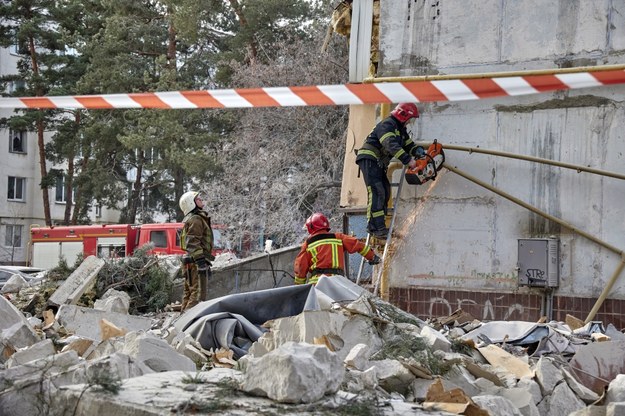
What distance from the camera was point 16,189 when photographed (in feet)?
164

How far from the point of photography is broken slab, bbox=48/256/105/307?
11.5 meters

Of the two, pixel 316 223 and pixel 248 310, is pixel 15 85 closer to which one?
pixel 316 223

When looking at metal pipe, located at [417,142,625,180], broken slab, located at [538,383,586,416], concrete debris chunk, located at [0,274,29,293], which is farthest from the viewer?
concrete debris chunk, located at [0,274,29,293]

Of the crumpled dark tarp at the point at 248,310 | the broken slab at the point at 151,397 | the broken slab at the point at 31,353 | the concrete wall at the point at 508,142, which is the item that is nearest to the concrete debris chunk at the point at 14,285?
the concrete wall at the point at 508,142

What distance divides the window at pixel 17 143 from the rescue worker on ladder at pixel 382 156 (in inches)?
1657

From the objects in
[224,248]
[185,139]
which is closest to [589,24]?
[224,248]

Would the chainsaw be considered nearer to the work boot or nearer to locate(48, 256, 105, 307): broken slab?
the work boot

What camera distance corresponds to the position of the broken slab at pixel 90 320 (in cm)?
839

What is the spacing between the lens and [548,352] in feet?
25.3

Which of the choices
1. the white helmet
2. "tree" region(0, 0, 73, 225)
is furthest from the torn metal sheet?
"tree" region(0, 0, 73, 225)

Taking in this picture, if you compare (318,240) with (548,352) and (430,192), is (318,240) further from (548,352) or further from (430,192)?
(548,352)

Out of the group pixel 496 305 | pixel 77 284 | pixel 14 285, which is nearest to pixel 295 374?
pixel 496 305

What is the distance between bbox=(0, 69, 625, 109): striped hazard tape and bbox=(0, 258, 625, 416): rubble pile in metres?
2.37

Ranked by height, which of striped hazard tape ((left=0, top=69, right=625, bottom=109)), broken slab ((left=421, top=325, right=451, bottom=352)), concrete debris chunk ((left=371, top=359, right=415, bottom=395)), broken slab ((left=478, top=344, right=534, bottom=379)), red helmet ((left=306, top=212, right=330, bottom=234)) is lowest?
broken slab ((left=478, top=344, right=534, bottom=379))
